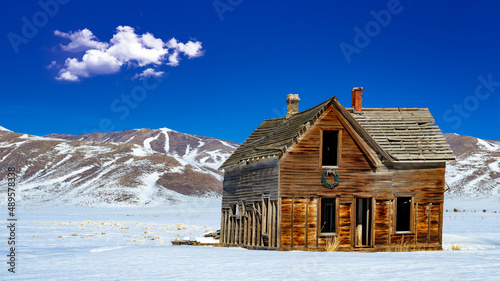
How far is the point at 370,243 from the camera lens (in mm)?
22141

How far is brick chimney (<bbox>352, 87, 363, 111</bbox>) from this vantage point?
83.6 feet

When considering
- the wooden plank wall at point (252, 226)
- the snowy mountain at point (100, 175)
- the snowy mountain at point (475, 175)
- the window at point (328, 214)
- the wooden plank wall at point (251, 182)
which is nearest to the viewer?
the wooden plank wall at point (252, 226)

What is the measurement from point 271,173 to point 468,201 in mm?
80025

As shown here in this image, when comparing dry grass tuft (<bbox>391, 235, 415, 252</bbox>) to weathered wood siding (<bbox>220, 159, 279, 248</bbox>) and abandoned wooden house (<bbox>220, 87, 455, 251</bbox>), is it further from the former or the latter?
weathered wood siding (<bbox>220, 159, 279, 248</bbox>)

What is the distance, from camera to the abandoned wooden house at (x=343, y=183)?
21.1m

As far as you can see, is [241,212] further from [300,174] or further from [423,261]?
[423,261]

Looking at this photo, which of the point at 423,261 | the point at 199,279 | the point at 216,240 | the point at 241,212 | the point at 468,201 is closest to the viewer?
the point at 199,279

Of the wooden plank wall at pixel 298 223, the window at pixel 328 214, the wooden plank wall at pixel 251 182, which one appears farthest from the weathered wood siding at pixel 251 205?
the window at pixel 328 214

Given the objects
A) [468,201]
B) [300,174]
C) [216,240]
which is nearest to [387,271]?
[300,174]

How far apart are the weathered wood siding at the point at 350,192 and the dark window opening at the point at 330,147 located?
26.9 inches

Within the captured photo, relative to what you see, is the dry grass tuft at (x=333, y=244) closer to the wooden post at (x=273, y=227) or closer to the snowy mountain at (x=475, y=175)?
the wooden post at (x=273, y=227)

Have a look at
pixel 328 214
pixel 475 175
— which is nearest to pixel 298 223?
pixel 328 214

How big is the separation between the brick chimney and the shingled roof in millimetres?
312

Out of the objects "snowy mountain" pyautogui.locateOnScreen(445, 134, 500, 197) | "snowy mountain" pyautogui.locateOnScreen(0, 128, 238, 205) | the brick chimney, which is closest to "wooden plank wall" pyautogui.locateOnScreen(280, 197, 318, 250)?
the brick chimney
